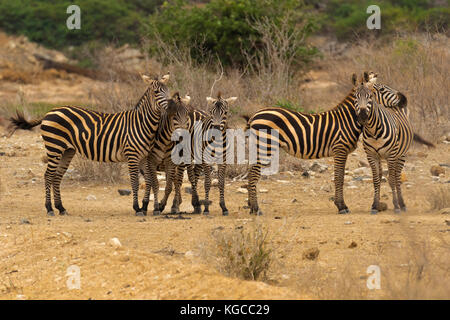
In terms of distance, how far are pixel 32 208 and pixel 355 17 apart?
83.4ft

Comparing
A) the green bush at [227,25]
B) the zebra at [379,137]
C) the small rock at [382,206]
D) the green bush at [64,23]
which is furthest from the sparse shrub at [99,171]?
the green bush at [64,23]

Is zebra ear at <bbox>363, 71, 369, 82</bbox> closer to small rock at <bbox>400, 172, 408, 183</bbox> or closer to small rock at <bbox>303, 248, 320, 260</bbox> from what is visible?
small rock at <bbox>400, 172, 408, 183</bbox>

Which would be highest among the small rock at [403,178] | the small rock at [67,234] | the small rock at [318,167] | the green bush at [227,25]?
the green bush at [227,25]

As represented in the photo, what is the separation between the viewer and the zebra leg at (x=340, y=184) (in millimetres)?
9562

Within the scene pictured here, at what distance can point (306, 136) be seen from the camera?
31.9 ft

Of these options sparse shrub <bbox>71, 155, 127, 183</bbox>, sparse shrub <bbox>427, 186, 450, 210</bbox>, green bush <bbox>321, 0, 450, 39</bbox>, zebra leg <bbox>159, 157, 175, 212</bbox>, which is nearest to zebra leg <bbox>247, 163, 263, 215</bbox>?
zebra leg <bbox>159, 157, 175, 212</bbox>

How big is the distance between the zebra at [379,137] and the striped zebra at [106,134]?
2722mm

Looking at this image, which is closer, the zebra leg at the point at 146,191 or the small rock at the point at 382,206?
the small rock at the point at 382,206

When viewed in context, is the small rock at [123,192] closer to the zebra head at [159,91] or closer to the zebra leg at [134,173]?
the zebra leg at [134,173]

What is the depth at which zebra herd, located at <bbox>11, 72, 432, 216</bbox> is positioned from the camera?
9.52 metres

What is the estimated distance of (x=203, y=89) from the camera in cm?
1302

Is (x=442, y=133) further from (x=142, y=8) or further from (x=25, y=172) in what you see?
(x=142, y=8)

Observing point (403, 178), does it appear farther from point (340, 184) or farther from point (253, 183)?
point (253, 183)
